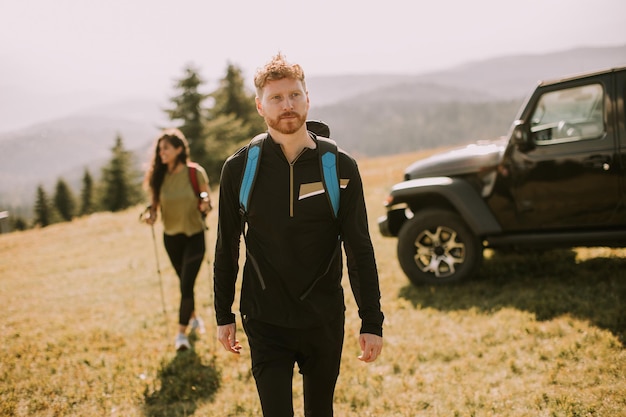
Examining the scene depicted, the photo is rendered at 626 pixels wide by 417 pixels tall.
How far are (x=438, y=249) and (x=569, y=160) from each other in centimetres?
201

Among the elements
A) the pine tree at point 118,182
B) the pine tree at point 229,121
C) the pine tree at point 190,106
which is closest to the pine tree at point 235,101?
A: the pine tree at point 229,121

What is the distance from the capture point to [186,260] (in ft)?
17.7

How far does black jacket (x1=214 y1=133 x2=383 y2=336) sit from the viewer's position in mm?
2254

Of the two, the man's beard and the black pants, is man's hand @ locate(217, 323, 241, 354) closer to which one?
the black pants

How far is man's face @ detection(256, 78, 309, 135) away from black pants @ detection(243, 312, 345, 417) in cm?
102

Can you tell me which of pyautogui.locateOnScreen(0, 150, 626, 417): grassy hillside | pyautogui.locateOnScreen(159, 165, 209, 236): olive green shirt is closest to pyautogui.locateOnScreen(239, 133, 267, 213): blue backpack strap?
pyautogui.locateOnScreen(0, 150, 626, 417): grassy hillside

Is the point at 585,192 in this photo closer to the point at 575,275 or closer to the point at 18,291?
the point at 575,275

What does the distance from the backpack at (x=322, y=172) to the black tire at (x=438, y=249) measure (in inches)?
175

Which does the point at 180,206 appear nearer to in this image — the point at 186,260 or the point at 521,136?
the point at 186,260

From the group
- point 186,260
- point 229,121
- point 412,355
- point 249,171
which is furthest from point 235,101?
point 249,171

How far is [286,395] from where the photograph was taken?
2.31 meters

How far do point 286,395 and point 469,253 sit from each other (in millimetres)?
4640

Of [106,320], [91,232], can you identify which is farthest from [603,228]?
[91,232]

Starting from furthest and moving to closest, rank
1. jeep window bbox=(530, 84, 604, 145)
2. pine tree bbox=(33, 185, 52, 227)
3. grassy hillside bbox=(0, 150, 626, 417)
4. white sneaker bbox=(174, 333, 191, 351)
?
pine tree bbox=(33, 185, 52, 227), jeep window bbox=(530, 84, 604, 145), white sneaker bbox=(174, 333, 191, 351), grassy hillside bbox=(0, 150, 626, 417)
